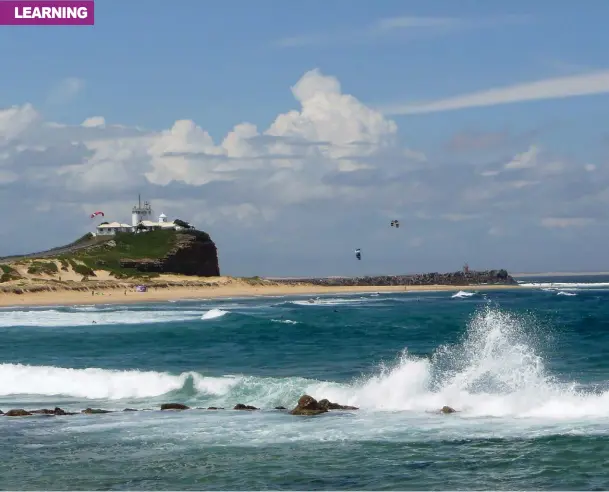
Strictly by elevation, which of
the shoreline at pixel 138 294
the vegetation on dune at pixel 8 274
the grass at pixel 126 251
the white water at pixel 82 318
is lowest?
the white water at pixel 82 318

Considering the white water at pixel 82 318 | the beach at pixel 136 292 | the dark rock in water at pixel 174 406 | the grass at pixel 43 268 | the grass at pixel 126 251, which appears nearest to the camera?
the dark rock in water at pixel 174 406

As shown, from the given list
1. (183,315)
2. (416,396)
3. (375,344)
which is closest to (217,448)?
(416,396)

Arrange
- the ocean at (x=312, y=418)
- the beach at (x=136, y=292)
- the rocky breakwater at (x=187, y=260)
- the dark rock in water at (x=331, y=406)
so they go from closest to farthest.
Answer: the ocean at (x=312, y=418) → the dark rock in water at (x=331, y=406) → the beach at (x=136, y=292) → the rocky breakwater at (x=187, y=260)

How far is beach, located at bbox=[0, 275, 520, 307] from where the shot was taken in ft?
333

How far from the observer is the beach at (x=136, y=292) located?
101 m

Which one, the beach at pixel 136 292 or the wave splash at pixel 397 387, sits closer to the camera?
the wave splash at pixel 397 387

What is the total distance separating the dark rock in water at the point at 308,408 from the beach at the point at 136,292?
75.7m

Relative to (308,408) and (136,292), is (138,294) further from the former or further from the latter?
(308,408)

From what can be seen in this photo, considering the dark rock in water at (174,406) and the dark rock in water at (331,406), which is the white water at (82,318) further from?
the dark rock in water at (331,406)

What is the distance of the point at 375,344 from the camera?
47.4 meters

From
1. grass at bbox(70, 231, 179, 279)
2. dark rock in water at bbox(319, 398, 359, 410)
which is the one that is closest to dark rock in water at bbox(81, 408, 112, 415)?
dark rock in water at bbox(319, 398, 359, 410)

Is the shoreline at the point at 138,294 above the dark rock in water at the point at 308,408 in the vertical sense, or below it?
above

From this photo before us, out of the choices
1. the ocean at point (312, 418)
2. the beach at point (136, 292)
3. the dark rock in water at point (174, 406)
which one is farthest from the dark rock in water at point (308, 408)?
the beach at point (136, 292)

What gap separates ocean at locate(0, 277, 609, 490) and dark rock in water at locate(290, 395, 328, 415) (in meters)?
0.34
